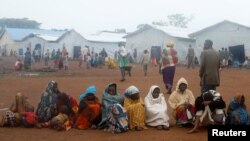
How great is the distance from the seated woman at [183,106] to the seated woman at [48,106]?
2.19 m

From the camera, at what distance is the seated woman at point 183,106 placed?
6926 millimetres

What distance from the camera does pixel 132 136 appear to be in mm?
6539

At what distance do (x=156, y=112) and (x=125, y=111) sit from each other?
1.90 feet

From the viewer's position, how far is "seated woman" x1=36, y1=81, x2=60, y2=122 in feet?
24.5

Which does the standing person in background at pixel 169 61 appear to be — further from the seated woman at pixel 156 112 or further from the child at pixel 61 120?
the child at pixel 61 120

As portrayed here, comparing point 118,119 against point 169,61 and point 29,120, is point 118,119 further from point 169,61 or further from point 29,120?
point 169,61

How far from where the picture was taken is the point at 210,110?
6.60m

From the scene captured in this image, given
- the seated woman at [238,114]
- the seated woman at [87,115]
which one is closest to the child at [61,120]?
the seated woman at [87,115]

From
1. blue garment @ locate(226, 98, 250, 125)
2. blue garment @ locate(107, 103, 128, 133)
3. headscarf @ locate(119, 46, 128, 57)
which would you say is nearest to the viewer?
blue garment @ locate(226, 98, 250, 125)

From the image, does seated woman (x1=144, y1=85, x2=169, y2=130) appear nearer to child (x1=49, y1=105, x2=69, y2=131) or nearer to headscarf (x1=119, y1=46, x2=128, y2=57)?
child (x1=49, y1=105, x2=69, y2=131)

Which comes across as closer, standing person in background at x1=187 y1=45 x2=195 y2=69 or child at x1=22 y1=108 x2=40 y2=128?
child at x1=22 y1=108 x2=40 y2=128

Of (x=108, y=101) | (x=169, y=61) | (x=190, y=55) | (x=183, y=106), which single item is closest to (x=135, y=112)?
(x=108, y=101)

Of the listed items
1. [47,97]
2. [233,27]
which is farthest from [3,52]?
[47,97]

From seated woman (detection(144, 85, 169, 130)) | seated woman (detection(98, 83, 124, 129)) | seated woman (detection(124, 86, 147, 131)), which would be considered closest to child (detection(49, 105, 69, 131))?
seated woman (detection(98, 83, 124, 129))
